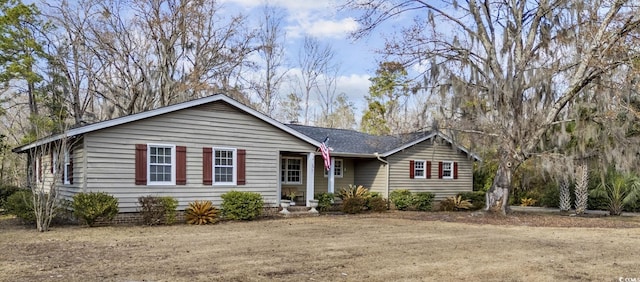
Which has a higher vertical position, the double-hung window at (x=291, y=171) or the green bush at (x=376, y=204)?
the double-hung window at (x=291, y=171)

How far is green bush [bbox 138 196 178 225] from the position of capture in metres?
12.6

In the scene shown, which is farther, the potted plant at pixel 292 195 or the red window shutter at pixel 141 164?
the potted plant at pixel 292 195

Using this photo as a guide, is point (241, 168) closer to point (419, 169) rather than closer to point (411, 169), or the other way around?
point (411, 169)

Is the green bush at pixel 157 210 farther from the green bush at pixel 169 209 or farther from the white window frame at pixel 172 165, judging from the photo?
the white window frame at pixel 172 165

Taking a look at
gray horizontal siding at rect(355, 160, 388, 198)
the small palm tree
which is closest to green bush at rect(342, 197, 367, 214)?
gray horizontal siding at rect(355, 160, 388, 198)

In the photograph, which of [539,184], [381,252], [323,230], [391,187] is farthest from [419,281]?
[539,184]

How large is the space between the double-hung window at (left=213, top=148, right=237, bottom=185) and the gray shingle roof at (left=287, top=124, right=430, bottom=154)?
5183 millimetres

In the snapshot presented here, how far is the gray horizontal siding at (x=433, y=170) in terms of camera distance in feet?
66.6

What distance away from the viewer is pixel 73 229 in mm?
11617

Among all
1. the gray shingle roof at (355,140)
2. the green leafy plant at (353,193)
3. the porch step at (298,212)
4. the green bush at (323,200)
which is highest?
the gray shingle roof at (355,140)

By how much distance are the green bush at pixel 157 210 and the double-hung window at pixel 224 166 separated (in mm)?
1813

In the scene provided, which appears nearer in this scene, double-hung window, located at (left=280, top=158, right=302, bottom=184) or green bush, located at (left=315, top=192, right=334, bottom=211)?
green bush, located at (left=315, top=192, right=334, bottom=211)

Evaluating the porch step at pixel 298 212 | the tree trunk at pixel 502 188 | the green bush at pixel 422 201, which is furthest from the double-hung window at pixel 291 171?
the tree trunk at pixel 502 188

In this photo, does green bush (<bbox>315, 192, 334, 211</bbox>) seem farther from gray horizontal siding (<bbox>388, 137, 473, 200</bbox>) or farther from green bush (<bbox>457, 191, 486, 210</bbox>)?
green bush (<bbox>457, 191, 486, 210</bbox>)
